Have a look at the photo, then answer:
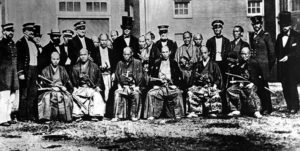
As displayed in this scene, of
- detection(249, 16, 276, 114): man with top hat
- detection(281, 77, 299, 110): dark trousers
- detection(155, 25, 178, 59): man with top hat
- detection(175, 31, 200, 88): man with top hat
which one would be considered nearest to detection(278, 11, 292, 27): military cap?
detection(249, 16, 276, 114): man with top hat

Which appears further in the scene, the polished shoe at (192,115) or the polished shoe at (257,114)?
the polished shoe at (192,115)

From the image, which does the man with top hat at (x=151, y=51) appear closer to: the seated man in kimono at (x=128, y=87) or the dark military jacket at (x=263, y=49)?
the seated man in kimono at (x=128, y=87)

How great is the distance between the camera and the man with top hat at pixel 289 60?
643 cm

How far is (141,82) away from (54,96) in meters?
1.31

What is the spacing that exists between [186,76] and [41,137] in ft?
8.20

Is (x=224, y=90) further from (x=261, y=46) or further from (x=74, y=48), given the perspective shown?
(x=74, y=48)

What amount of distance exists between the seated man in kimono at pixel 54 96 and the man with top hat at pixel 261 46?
299cm

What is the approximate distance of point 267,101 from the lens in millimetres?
6461

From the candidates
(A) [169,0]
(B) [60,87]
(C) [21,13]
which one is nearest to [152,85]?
(B) [60,87]

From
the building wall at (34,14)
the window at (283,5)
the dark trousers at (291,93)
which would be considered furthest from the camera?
the window at (283,5)

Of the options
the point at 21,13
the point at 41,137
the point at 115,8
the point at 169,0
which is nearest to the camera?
the point at 41,137

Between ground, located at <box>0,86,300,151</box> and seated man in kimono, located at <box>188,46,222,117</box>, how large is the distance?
13.0 inches

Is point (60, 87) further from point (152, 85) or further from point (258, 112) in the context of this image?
point (258, 112)

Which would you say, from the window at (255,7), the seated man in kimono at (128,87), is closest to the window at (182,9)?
the window at (255,7)
